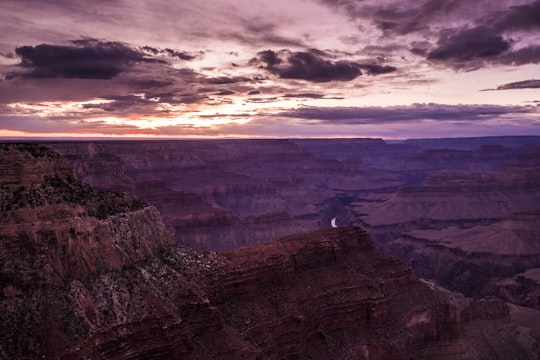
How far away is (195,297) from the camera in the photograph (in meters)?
51.0

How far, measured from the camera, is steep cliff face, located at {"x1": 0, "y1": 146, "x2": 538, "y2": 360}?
41.1m

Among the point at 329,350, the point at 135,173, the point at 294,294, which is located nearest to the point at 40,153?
the point at 294,294

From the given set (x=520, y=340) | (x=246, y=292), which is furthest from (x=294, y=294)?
(x=520, y=340)

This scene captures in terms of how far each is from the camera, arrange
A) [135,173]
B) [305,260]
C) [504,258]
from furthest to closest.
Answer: [135,173]
[504,258]
[305,260]

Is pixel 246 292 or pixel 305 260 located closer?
pixel 246 292

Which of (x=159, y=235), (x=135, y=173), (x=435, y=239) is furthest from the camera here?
(x=135, y=173)

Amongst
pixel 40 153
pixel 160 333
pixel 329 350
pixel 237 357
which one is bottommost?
pixel 329 350

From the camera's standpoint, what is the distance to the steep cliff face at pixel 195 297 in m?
41.1

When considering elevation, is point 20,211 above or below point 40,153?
below

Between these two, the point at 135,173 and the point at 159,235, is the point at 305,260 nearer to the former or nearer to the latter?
the point at 159,235

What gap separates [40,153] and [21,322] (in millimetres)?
16127

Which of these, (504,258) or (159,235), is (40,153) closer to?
(159,235)

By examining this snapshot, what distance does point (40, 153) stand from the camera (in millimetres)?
48719

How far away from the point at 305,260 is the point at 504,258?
95.0 meters
